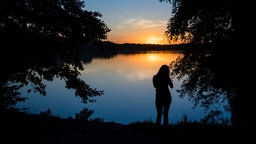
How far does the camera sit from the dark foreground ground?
892 centimetres

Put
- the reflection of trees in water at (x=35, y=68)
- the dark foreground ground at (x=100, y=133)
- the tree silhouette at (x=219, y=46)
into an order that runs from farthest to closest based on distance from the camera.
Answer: the tree silhouette at (x=219, y=46)
the reflection of trees in water at (x=35, y=68)
the dark foreground ground at (x=100, y=133)

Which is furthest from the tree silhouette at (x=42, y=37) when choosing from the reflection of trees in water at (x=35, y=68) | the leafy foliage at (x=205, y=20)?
the leafy foliage at (x=205, y=20)

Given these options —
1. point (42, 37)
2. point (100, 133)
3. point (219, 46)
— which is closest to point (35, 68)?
point (42, 37)

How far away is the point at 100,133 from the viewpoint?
987 cm

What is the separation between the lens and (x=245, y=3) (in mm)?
13625

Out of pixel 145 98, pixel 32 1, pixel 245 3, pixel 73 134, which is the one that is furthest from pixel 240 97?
pixel 145 98

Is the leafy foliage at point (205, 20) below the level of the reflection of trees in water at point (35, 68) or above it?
above

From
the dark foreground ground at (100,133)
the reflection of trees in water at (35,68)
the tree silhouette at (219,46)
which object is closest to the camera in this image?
the dark foreground ground at (100,133)

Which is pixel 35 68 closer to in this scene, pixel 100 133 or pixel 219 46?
pixel 100 133

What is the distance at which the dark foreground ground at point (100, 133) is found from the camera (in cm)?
892

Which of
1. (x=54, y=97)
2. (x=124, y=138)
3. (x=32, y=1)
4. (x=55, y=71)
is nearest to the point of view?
(x=124, y=138)

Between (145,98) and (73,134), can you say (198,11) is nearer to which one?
(73,134)

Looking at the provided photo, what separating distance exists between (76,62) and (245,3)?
6.93m

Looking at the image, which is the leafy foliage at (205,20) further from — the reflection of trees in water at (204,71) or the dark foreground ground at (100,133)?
the dark foreground ground at (100,133)
